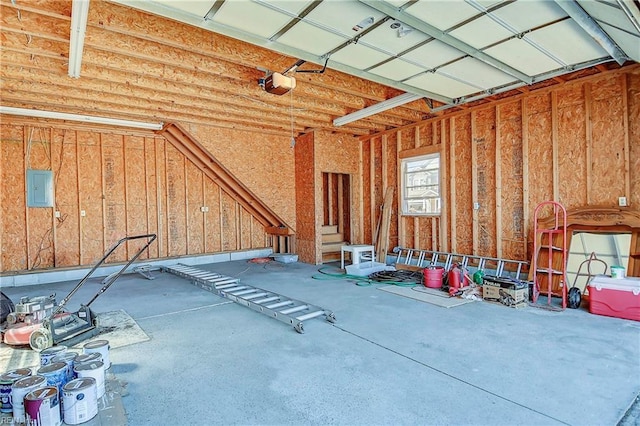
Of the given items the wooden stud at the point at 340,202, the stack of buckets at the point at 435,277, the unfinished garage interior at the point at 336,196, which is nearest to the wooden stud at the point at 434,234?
the unfinished garage interior at the point at 336,196

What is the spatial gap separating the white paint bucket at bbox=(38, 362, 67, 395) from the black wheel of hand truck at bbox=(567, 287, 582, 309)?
211 inches

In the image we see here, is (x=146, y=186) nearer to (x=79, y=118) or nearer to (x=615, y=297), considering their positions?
(x=79, y=118)

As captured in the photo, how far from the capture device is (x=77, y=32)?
335 cm

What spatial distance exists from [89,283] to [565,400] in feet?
23.4

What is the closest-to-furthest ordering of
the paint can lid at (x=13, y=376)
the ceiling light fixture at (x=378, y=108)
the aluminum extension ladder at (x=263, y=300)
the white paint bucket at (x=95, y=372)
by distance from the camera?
the paint can lid at (x=13, y=376) < the white paint bucket at (x=95, y=372) < the aluminum extension ladder at (x=263, y=300) < the ceiling light fixture at (x=378, y=108)

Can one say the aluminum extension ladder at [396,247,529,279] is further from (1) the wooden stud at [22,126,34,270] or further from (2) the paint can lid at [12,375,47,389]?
(1) the wooden stud at [22,126,34,270]

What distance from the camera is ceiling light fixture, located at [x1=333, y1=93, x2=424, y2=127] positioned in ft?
17.8

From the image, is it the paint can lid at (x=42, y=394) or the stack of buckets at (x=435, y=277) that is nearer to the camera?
the paint can lid at (x=42, y=394)

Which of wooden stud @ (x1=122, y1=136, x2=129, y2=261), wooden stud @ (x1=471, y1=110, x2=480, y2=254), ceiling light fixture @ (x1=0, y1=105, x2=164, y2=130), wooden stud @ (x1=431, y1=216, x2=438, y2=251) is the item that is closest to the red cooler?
wooden stud @ (x1=471, y1=110, x2=480, y2=254)

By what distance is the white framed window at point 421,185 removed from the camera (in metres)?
6.93

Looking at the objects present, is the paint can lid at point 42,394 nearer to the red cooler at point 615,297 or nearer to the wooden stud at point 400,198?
the red cooler at point 615,297

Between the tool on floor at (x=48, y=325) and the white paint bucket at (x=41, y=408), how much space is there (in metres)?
1.39

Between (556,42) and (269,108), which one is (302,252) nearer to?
(269,108)

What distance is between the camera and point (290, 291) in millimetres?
5398
